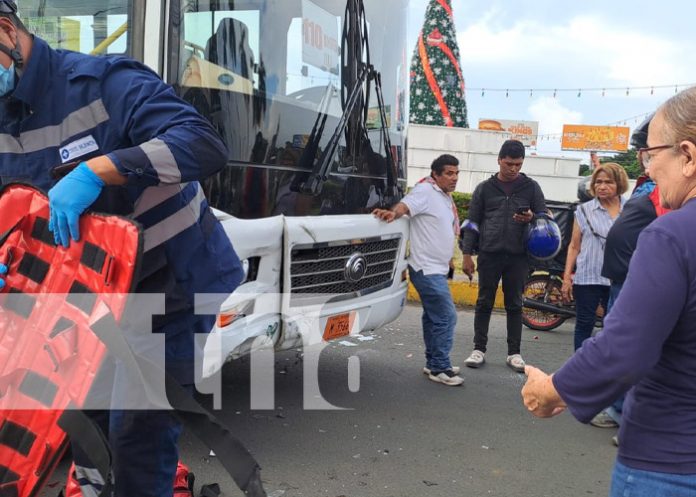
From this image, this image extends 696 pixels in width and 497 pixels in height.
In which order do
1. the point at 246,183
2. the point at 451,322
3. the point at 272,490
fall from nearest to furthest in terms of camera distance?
the point at 272,490 < the point at 246,183 < the point at 451,322

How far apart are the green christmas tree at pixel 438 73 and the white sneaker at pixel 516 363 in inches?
826

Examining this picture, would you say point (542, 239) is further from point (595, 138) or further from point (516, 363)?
point (595, 138)

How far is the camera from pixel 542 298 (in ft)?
21.2

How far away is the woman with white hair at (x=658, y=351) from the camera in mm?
1293

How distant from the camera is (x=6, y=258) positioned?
1719 mm

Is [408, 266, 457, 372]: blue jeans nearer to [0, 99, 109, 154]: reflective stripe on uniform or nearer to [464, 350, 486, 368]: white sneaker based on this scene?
[464, 350, 486, 368]: white sneaker

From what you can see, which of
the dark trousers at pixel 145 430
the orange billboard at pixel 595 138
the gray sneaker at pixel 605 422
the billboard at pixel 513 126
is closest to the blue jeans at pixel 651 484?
the dark trousers at pixel 145 430

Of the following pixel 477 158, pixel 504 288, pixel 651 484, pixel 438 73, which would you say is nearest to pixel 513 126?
pixel 438 73

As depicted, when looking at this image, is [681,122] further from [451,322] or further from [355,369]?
[355,369]

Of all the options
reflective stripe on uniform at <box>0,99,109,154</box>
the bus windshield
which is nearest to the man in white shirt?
the bus windshield

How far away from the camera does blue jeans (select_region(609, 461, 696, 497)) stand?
1361mm

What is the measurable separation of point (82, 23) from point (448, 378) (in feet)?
10.5

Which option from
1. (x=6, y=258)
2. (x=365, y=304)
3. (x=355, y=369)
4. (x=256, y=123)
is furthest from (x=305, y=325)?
(x=6, y=258)

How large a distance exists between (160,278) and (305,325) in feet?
5.40
